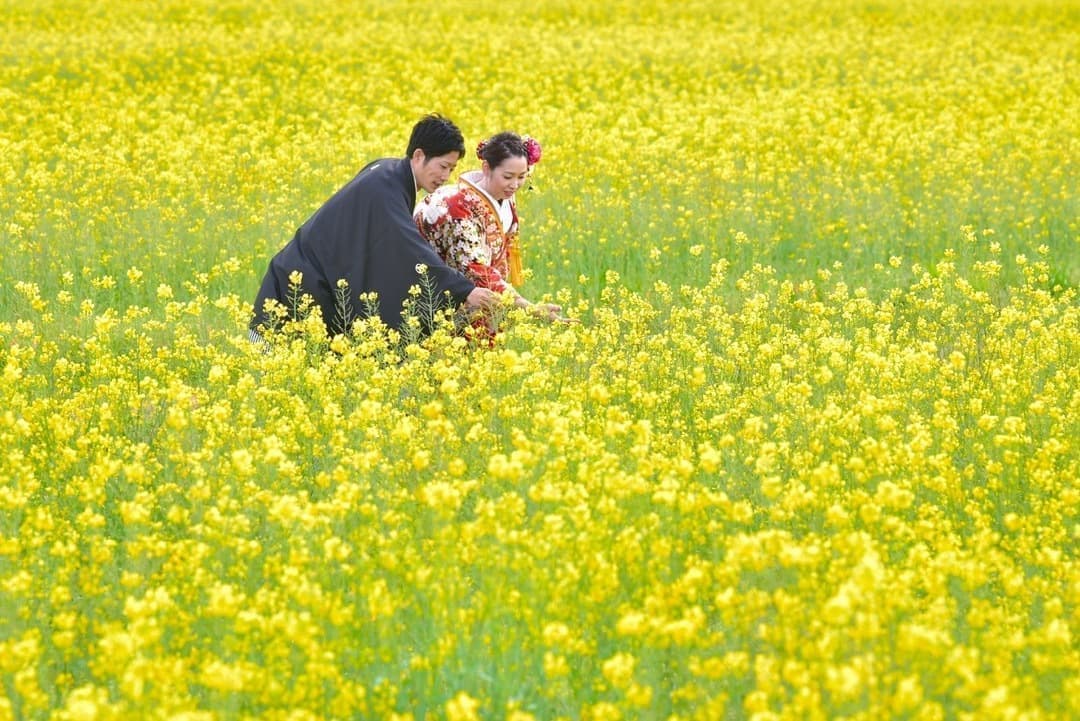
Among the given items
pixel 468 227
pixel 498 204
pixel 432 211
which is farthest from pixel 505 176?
pixel 432 211

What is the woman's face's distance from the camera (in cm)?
769

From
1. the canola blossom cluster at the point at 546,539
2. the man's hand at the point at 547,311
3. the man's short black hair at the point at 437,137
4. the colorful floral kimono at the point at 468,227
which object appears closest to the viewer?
the canola blossom cluster at the point at 546,539

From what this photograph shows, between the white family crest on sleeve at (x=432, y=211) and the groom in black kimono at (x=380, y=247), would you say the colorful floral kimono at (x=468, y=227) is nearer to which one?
the white family crest on sleeve at (x=432, y=211)

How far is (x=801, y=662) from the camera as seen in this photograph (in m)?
3.92

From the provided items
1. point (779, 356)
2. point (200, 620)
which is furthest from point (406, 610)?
point (779, 356)

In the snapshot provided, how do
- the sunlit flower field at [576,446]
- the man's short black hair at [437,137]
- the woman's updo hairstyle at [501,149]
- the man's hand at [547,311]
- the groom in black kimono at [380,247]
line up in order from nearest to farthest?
1. the sunlit flower field at [576,446]
2. the man's hand at [547,311]
3. the man's short black hair at [437,137]
4. the groom in black kimono at [380,247]
5. the woman's updo hairstyle at [501,149]

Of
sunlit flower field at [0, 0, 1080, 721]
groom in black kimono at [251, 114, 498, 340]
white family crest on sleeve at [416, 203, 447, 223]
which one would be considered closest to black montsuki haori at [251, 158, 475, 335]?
groom in black kimono at [251, 114, 498, 340]

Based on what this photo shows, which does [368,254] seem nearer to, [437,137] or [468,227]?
[468,227]

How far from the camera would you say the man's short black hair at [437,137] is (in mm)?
7391

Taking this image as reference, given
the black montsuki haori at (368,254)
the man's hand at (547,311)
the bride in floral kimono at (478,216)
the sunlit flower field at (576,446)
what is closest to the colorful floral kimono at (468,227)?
the bride in floral kimono at (478,216)

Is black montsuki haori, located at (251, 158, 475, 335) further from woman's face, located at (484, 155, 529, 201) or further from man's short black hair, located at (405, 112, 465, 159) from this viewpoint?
woman's face, located at (484, 155, 529, 201)

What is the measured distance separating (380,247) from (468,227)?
21.5 inches

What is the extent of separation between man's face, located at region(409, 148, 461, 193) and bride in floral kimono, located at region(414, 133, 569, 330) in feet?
0.93

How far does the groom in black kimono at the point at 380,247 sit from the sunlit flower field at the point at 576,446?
1.06 feet
